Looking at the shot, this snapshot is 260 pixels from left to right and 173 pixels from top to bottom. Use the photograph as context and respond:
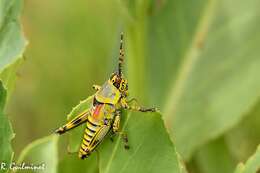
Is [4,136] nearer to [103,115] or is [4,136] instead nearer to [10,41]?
[10,41]

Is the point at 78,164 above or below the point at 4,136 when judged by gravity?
below

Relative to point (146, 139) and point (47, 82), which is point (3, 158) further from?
point (47, 82)

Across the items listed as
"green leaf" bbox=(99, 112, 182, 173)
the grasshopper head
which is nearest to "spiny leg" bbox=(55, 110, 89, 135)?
"green leaf" bbox=(99, 112, 182, 173)

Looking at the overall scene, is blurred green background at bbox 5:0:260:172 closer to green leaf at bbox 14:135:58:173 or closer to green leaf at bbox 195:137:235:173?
green leaf at bbox 195:137:235:173

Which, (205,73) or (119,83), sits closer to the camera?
A: (119,83)

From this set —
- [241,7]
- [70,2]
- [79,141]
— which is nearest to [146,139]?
[79,141]

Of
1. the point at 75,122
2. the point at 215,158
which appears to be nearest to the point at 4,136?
the point at 75,122
